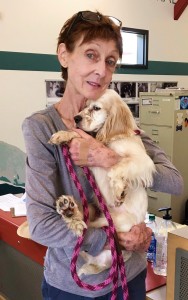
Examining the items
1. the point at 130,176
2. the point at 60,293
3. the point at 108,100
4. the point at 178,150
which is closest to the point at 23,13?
the point at 178,150

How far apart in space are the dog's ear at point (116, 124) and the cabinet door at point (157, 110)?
9.14 feet

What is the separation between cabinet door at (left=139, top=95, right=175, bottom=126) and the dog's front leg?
10.1 ft

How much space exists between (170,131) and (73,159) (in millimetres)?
3128

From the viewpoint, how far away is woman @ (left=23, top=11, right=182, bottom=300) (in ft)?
3.42

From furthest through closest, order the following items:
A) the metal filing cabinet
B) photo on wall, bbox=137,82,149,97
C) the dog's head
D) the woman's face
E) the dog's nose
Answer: photo on wall, bbox=137,82,149,97 < the metal filing cabinet < the dog's head < the dog's nose < the woman's face

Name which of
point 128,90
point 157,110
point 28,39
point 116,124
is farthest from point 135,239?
point 128,90

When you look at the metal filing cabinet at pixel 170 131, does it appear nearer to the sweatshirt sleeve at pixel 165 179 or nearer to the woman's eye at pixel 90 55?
the sweatshirt sleeve at pixel 165 179

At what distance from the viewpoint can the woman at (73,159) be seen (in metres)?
1.04

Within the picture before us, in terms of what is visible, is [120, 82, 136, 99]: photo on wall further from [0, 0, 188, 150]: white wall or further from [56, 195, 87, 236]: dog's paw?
[56, 195, 87, 236]: dog's paw

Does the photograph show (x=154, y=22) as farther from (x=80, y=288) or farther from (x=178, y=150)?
(x=80, y=288)

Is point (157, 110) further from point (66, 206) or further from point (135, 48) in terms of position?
point (66, 206)

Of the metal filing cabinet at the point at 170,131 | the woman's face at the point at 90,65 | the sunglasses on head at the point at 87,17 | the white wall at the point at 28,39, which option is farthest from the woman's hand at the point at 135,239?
the metal filing cabinet at the point at 170,131

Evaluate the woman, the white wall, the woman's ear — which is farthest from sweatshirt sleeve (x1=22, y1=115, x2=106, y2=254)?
the white wall

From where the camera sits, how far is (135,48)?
4.66 metres
